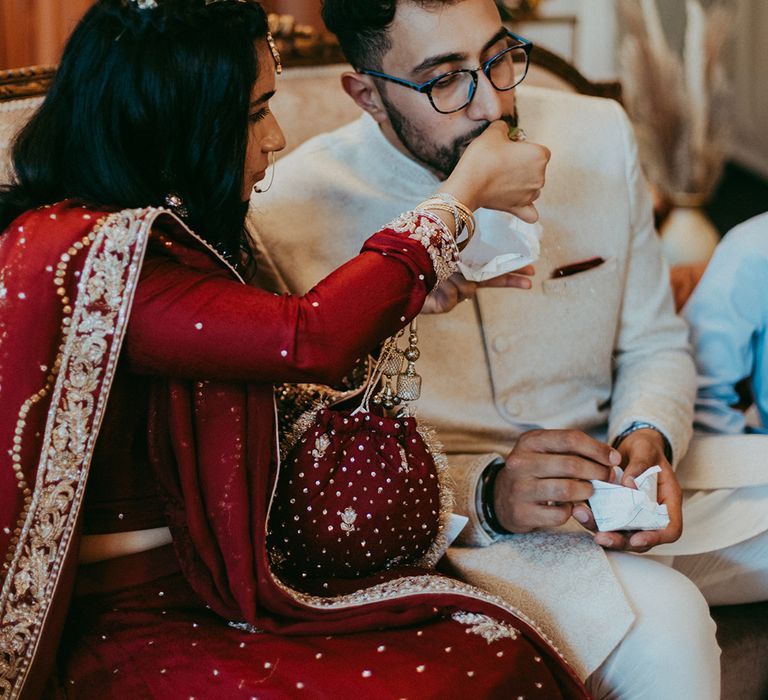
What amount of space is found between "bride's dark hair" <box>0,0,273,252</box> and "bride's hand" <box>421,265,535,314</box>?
0.38m

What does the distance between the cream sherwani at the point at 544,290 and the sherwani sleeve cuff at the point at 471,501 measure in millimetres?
76

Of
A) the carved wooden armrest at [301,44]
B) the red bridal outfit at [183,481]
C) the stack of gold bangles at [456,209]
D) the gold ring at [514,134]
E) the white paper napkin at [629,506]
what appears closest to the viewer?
the red bridal outfit at [183,481]

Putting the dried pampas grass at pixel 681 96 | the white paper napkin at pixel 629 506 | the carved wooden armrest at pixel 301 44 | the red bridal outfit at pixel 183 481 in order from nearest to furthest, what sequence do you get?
the red bridal outfit at pixel 183 481 < the white paper napkin at pixel 629 506 < the carved wooden armrest at pixel 301 44 < the dried pampas grass at pixel 681 96

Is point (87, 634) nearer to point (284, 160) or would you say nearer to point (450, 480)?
point (450, 480)

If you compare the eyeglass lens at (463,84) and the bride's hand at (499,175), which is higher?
the eyeglass lens at (463,84)

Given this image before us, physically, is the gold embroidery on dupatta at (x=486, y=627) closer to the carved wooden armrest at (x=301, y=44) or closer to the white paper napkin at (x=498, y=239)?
the white paper napkin at (x=498, y=239)

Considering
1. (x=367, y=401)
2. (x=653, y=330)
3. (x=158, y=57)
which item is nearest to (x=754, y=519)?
(x=653, y=330)

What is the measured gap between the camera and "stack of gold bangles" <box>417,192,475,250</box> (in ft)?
4.11

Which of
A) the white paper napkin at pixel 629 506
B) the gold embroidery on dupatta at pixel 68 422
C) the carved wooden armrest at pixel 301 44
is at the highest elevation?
the carved wooden armrest at pixel 301 44

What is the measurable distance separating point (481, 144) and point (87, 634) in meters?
0.83

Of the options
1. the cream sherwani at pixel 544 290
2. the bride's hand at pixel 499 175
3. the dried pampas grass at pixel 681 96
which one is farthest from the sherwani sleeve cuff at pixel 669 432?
the dried pampas grass at pixel 681 96

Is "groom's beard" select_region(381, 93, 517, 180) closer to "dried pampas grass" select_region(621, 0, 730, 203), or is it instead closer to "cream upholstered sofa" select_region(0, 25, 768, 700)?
"cream upholstered sofa" select_region(0, 25, 768, 700)

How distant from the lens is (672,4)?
Result: 605cm

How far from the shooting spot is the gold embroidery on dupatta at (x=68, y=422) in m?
1.13
